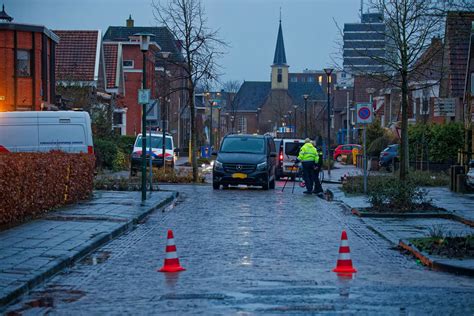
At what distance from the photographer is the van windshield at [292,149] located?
131ft

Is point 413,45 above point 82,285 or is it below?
above

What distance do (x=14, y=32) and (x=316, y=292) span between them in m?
32.9

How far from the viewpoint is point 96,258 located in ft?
41.9

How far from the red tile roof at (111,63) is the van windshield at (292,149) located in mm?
22109

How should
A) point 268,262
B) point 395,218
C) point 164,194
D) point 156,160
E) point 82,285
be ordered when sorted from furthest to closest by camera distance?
1. point 156,160
2. point 164,194
3. point 395,218
4. point 268,262
5. point 82,285

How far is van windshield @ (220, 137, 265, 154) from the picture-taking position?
102ft

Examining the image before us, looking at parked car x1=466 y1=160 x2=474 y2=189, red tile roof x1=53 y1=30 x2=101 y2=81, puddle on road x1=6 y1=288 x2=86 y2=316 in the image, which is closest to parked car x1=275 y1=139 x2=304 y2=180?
parked car x1=466 y1=160 x2=474 y2=189

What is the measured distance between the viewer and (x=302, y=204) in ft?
77.7

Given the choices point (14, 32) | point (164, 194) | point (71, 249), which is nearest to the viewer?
point (71, 249)

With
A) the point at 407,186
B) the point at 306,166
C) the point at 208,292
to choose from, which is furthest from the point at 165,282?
the point at 306,166

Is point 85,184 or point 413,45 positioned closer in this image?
point 85,184

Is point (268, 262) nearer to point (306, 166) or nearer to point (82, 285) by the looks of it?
point (82, 285)

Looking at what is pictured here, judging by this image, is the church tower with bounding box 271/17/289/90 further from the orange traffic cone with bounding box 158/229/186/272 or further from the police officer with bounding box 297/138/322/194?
the orange traffic cone with bounding box 158/229/186/272

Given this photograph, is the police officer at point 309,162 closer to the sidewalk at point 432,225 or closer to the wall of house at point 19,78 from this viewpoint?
the sidewalk at point 432,225
